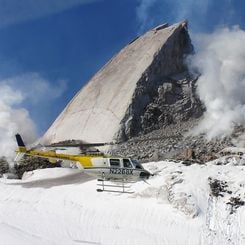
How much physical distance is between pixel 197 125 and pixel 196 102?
9.10 feet

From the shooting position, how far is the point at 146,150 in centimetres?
3338

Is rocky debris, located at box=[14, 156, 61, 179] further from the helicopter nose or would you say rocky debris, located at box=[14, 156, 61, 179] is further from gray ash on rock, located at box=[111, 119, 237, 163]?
the helicopter nose

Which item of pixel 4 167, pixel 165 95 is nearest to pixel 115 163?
pixel 4 167

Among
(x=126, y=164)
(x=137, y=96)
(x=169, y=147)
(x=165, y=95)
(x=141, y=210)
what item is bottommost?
(x=141, y=210)

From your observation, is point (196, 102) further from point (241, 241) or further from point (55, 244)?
point (55, 244)

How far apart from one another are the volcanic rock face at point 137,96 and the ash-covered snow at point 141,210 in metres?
10.2

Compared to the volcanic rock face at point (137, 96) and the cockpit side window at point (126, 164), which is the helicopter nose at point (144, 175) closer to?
the cockpit side window at point (126, 164)

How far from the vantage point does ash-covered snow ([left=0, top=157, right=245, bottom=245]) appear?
18.8 meters

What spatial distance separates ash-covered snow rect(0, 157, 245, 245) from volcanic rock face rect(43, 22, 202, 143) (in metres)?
10.2

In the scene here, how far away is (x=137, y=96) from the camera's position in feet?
121

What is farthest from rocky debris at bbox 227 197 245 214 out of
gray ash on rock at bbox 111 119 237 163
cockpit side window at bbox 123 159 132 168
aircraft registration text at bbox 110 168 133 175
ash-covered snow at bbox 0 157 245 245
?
gray ash on rock at bbox 111 119 237 163

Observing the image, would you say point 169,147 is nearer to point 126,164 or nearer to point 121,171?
point 126,164

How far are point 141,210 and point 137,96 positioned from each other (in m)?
15.9

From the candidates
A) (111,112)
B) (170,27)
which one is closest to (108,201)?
(111,112)
